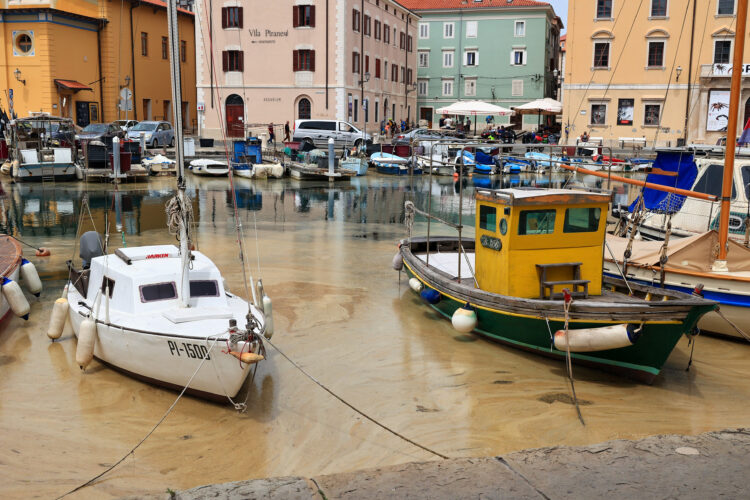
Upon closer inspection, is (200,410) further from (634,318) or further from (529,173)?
(529,173)

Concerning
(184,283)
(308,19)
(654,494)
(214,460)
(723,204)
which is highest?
(308,19)

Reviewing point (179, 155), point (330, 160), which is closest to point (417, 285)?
point (179, 155)

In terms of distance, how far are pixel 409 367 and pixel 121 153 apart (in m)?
25.0

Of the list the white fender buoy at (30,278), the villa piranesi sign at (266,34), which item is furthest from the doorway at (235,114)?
the white fender buoy at (30,278)

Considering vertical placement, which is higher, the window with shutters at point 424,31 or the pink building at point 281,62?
the window with shutters at point 424,31

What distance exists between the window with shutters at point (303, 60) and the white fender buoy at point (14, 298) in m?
37.4

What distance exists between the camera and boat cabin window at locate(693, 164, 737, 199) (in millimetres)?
16047

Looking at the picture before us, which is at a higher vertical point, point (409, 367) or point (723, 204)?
point (723, 204)

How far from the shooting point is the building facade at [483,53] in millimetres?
65562

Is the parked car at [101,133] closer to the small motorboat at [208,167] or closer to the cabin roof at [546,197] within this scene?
the small motorboat at [208,167]

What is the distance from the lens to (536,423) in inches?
360

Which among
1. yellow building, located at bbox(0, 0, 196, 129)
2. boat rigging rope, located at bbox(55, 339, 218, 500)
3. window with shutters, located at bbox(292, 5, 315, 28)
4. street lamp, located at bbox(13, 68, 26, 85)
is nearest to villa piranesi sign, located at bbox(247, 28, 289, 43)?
window with shutters, located at bbox(292, 5, 315, 28)

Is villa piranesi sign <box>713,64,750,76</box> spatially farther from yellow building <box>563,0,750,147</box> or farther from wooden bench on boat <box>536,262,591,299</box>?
wooden bench on boat <box>536,262,591,299</box>

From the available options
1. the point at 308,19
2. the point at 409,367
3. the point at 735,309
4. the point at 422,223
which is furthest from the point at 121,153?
the point at 735,309
